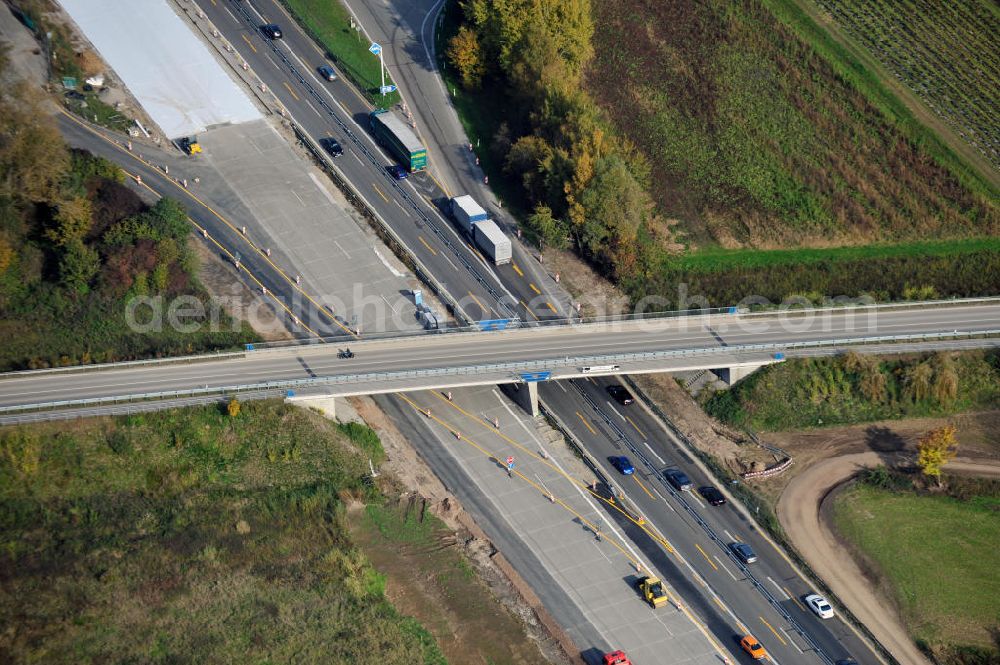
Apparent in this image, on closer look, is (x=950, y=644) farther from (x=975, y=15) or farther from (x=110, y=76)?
(x=110, y=76)

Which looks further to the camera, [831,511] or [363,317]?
[363,317]

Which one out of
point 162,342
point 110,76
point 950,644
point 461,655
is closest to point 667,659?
point 461,655

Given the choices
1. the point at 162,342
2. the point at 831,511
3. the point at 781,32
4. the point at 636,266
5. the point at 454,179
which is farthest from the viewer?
the point at 781,32

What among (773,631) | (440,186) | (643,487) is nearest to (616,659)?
(773,631)

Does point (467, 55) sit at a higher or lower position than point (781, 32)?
lower

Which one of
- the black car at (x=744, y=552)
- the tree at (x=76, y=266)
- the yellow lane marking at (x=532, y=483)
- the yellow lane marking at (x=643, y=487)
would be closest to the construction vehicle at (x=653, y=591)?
the yellow lane marking at (x=532, y=483)

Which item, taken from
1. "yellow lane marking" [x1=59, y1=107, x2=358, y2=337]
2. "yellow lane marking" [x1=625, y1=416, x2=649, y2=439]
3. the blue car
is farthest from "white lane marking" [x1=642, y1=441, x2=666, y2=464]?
"yellow lane marking" [x1=59, y1=107, x2=358, y2=337]

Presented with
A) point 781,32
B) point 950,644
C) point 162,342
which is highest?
point 781,32

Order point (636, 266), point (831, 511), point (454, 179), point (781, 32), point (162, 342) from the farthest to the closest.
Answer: point (781, 32)
point (454, 179)
point (636, 266)
point (162, 342)
point (831, 511)

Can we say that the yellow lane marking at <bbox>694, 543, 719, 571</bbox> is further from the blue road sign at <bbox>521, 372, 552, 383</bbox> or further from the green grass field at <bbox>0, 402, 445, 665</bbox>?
the green grass field at <bbox>0, 402, 445, 665</bbox>
